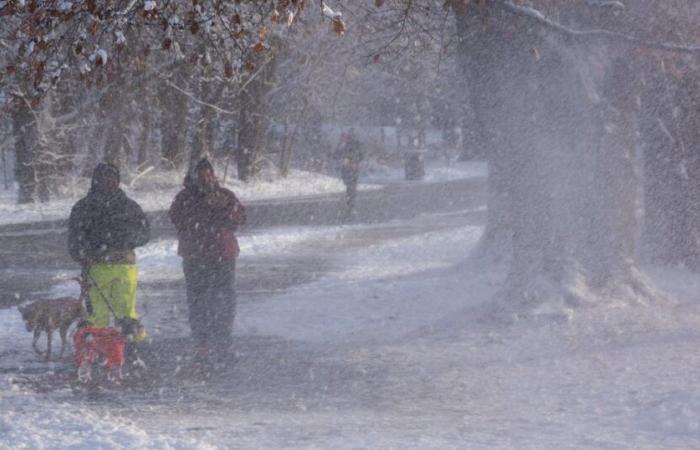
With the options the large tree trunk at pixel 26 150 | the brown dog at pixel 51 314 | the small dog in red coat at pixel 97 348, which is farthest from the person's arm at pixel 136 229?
the large tree trunk at pixel 26 150

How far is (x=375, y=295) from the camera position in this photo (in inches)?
521

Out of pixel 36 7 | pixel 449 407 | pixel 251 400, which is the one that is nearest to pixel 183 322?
pixel 251 400

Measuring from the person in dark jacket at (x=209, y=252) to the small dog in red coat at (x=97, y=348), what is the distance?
165 centimetres

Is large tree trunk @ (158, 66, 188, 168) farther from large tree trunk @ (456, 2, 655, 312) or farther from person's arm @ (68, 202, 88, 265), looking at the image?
person's arm @ (68, 202, 88, 265)

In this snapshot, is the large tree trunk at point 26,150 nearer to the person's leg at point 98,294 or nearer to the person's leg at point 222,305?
the person's leg at point 222,305

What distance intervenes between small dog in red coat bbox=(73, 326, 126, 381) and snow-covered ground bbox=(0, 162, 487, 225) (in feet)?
60.2

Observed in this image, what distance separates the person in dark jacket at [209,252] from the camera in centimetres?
1010

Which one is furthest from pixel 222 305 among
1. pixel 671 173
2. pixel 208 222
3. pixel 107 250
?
pixel 671 173

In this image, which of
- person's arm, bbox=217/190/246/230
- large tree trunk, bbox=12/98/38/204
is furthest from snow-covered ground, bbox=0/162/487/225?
person's arm, bbox=217/190/246/230

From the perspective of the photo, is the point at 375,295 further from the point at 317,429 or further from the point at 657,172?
the point at 317,429

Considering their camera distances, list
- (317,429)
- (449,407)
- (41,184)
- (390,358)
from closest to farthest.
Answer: (317,429)
(449,407)
(390,358)
(41,184)

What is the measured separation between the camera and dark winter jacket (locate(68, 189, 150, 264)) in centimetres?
923

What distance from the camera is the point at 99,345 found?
27.3ft

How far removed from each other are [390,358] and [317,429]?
278 centimetres
